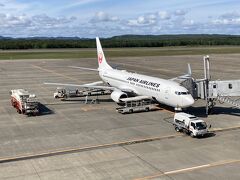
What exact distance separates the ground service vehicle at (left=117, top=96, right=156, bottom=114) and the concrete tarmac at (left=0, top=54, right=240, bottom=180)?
1126mm

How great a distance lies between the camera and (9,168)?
24.6m

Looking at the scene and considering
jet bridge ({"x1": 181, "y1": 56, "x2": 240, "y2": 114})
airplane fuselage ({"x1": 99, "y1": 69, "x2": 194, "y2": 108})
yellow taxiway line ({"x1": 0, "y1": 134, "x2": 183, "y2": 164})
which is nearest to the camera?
yellow taxiway line ({"x1": 0, "y1": 134, "x2": 183, "y2": 164})

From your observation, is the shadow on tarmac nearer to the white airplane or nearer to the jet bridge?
the white airplane

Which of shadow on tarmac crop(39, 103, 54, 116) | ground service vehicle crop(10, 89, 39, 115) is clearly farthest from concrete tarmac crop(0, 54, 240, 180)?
ground service vehicle crop(10, 89, 39, 115)

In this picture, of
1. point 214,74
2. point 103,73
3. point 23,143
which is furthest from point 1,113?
point 214,74

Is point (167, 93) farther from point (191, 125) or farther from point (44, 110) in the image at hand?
point (44, 110)

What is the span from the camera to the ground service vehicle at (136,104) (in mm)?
41953

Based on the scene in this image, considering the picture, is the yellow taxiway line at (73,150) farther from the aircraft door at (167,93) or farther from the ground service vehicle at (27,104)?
the ground service vehicle at (27,104)

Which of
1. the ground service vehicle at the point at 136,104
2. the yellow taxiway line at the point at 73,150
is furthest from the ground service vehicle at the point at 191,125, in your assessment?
the ground service vehicle at the point at 136,104

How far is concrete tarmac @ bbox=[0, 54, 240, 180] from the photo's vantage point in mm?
23750

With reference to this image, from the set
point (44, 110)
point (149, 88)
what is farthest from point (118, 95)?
point (44, 110)

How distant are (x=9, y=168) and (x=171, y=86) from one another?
2088cm

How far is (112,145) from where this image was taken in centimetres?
2945

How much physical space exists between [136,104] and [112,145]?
1442 centimetres
